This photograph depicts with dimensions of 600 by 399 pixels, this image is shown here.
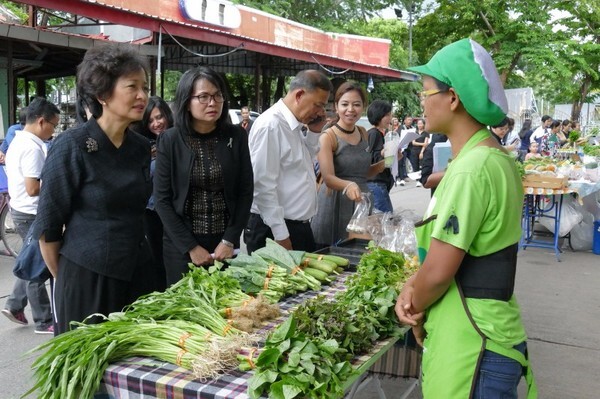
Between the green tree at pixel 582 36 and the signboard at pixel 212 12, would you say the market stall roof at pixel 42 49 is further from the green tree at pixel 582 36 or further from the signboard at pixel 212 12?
the green tree at pixel 582 36

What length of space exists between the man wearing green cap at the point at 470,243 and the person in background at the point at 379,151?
413cm

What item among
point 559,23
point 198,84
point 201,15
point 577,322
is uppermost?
point 559,23

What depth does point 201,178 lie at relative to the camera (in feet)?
10.6

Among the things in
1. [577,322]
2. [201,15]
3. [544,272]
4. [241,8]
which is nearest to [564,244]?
[544,272]

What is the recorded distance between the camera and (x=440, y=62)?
1.90 metres

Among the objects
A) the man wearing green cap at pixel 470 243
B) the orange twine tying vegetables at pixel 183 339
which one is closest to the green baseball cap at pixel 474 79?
the man wearing green cap at pixel 470 243

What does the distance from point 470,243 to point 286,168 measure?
84.3 inches

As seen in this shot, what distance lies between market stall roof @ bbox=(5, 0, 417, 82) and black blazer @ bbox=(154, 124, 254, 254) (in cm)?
605

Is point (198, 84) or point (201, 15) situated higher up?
point (201, 15)

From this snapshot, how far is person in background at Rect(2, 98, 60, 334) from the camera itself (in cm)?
502

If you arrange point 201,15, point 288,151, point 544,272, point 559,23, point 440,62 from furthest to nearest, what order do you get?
point 559,23 < point 201,15 < point 544,272 < point 288,151 < point 440,62

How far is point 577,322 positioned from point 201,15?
1420 centimetres

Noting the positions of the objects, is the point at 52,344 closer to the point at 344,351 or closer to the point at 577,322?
the point at 344,351

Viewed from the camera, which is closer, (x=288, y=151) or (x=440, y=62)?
(x=440, y=62)
